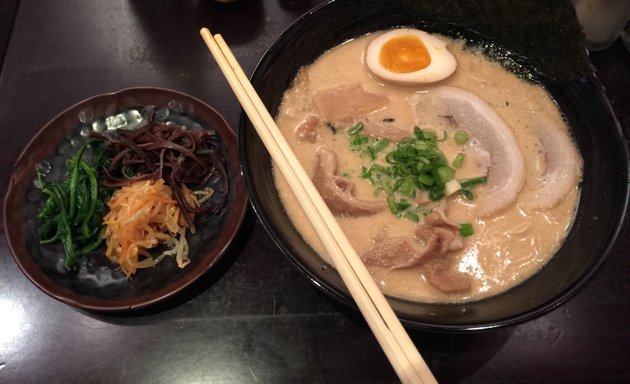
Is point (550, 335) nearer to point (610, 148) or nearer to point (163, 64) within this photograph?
point (610, 148)

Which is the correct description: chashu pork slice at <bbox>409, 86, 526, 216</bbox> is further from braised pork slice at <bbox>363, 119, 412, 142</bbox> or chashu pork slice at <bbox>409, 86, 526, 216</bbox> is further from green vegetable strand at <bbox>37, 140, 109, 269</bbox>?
green vegetable strand at <bbox>37, 140, 109, 269</bbox>

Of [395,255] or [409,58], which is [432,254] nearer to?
[395,255]

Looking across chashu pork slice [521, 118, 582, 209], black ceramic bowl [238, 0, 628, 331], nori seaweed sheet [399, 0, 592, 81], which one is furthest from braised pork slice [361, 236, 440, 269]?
nori seaweed sheet [399, 0, 592, 81]

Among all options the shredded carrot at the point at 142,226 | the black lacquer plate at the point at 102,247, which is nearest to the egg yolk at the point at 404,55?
the black lacquer plate at the point at 102,247

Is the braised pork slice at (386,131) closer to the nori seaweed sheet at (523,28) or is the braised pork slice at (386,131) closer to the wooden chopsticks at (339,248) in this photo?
the wooden chopsticks at (339,248)

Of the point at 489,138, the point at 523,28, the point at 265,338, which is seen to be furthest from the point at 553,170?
the point at 265,338

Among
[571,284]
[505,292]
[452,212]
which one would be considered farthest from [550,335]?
[452,212]
